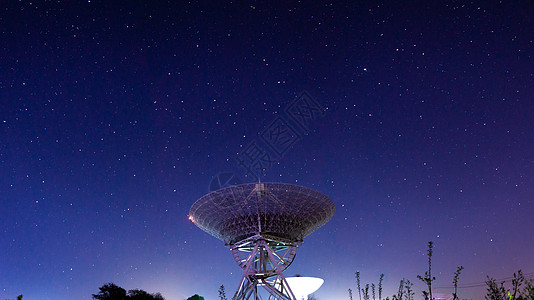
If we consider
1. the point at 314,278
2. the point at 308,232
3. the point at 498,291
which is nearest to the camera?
the point at 498,291

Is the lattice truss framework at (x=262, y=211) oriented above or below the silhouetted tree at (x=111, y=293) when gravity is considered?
above

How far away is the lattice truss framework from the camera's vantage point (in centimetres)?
3195

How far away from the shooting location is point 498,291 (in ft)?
35.0

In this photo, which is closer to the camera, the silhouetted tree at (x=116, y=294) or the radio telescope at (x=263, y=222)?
the radio telescope at (x=263, y=222)

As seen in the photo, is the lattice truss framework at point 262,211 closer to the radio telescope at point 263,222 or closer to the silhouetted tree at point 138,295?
the radio telescope at point 263,222

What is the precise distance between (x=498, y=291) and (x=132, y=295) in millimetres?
42192

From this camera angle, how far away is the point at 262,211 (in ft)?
109

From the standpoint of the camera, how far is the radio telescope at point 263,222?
3212 cm

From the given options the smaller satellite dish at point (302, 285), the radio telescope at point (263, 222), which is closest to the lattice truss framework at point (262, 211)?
the radio telescope at point (263, 222)

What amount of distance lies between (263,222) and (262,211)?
117cm

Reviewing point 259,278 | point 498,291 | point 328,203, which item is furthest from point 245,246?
→ point 498,291

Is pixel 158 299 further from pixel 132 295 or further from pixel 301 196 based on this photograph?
pixel 301 196

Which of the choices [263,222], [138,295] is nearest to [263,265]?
[263,222]

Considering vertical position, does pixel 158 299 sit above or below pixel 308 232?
below
